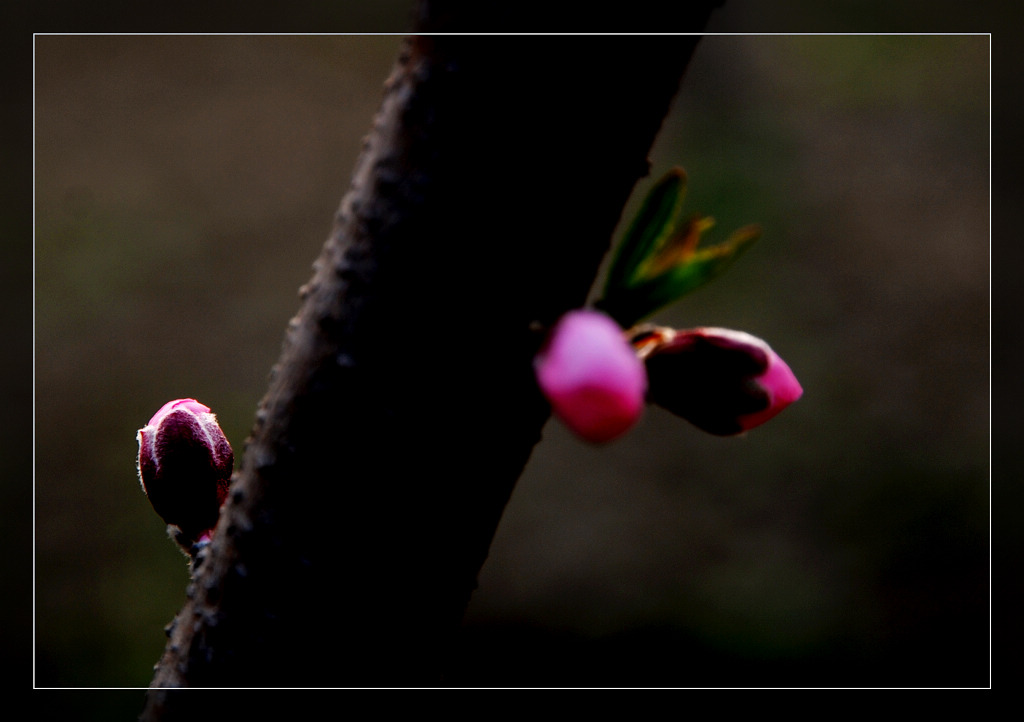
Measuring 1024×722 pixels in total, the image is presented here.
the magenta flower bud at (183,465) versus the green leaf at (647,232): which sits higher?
the green leaf at (647,232)

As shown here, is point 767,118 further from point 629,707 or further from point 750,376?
point 750,376

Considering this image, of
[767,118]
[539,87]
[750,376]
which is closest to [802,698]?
[767,118]

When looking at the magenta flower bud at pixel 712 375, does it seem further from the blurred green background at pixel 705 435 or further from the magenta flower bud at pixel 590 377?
the blurred green background at pixel 705 435

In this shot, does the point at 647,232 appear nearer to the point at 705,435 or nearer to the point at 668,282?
the point at 668,282

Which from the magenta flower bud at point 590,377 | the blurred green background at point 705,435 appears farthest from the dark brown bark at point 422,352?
the blurred green background at point 705,435

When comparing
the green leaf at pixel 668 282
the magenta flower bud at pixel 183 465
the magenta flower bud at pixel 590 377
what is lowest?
the magenta flower bud at pixel 183 465
